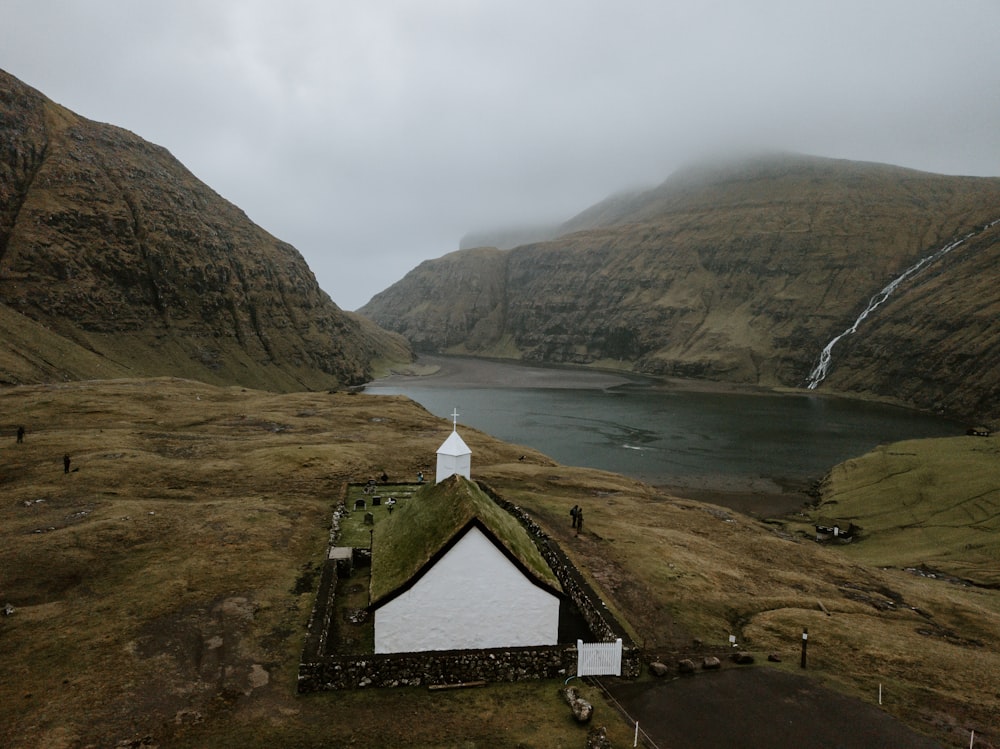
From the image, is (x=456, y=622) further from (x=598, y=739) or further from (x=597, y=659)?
(x=598, y=739)

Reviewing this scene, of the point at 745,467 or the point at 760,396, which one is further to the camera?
the point at 760,396

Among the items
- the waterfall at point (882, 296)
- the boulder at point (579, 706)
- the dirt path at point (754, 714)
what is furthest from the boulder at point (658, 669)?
the waterfall at point (882, 296)

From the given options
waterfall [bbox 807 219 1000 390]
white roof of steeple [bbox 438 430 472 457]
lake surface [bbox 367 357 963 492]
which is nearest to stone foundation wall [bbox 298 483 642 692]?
white roof of steeple [bbox 438 430 472 457]

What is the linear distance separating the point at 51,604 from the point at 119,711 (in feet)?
28.3

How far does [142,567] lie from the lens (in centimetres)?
2553

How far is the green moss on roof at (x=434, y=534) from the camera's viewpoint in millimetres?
19953

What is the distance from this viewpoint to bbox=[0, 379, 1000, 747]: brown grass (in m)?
16.9

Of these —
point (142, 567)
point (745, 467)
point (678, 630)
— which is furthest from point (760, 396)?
point (142, 567)

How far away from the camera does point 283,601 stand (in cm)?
2367

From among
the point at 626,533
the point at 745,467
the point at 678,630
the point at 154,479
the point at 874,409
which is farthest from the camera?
the point at 874,409

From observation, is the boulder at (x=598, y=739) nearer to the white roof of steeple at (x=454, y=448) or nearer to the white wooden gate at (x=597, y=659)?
the white wooden gate at (x=597, y=659)

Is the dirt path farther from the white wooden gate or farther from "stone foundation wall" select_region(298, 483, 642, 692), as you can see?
"stone foundation wall" select_region(298, 483, 642, 692)

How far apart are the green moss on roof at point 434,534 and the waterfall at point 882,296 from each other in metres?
185

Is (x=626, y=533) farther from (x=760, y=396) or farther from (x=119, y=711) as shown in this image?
(x=760, y=396)
